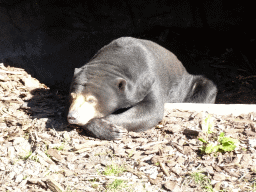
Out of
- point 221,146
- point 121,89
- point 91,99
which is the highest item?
point 121,89

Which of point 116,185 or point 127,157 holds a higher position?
point 127,157

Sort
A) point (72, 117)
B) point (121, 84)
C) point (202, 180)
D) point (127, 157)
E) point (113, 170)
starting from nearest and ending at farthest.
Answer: point (202, 180) → point (113, 170) → point (127, 157) → point (72, 117) → point (121, 84)

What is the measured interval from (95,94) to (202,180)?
185 cm

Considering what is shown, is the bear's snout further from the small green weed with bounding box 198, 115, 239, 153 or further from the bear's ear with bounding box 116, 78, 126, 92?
the small green weed with bounding box 198, 115, 239, 153

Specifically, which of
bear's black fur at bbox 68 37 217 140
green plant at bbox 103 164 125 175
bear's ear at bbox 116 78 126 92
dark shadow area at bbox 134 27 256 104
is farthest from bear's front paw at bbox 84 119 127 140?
dark shadow area at bbox 134 27 256 104

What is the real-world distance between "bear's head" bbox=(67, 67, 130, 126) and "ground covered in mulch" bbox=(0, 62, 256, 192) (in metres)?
0.37

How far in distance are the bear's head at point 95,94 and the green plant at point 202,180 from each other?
166cm

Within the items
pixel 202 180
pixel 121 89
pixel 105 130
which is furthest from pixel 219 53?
pixel 202 180

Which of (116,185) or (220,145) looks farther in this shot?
(220,145)

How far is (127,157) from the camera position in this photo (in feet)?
11.0

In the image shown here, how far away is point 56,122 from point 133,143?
4.26 ft

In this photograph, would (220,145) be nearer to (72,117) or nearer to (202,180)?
(202,180)

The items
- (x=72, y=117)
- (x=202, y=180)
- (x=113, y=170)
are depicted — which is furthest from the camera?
(x=72, y=117)

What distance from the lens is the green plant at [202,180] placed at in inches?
106
